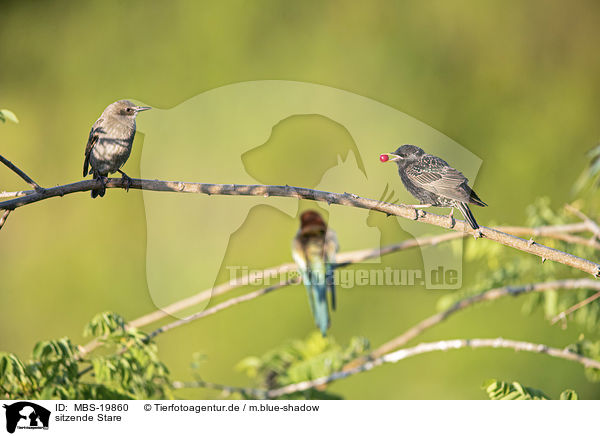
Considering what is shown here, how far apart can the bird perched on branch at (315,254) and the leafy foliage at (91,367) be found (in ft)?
2.10

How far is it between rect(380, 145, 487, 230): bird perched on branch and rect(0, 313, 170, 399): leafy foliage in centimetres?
77

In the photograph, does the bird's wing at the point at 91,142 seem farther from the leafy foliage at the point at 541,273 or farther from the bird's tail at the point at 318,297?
the leafy foliage at the point at 541,273

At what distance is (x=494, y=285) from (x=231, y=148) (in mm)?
1117

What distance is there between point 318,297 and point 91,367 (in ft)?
2.81

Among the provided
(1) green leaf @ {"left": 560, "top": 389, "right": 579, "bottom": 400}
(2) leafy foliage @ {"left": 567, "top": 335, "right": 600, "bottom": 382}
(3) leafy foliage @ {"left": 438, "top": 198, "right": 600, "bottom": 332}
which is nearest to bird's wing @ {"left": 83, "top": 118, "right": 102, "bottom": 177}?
(3) leafy foliage @ {"left": 438, "top": 198, "right": 600, "bottom": 332}

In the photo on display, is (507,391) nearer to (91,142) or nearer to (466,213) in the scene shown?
(466,213)

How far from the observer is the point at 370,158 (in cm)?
139

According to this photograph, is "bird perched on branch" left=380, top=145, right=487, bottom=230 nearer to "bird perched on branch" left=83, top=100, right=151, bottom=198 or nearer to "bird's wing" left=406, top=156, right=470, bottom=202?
"bird's wing" left=406, top=156, right=470, bottom=202

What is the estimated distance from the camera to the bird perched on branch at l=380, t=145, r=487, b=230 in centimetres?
115

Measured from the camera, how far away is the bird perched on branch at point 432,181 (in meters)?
1.15

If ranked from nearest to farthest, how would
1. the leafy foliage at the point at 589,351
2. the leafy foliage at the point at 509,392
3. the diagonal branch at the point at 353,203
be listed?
the diagonal branch at the point at 353,203, the leafy foliage at the point at 509,392, the leafy foliage at the point at 589,351

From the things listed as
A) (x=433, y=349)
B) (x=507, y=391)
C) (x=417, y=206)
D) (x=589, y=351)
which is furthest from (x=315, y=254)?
(x=589, y=351)

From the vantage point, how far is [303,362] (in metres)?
1.86

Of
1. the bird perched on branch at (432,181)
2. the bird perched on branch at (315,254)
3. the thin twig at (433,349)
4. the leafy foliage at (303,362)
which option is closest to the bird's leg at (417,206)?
the bird perched on branch at (432,181)
